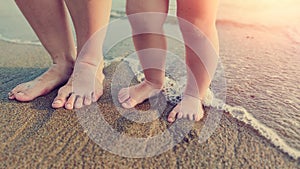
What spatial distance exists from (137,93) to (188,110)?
30 centimetres

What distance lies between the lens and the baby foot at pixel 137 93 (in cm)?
166

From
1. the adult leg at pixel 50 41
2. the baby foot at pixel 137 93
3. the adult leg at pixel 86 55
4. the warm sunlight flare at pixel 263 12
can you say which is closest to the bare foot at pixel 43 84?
the adult leg at pixel 50 41

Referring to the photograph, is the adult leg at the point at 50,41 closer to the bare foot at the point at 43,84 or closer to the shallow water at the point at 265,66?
the bare foot at the point at 43,84

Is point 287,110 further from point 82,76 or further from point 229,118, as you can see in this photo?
point 82,76

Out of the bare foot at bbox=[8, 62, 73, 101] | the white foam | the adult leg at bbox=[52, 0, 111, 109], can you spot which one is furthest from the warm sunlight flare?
the bare foot at bbox=[8, 62, 73, 101]

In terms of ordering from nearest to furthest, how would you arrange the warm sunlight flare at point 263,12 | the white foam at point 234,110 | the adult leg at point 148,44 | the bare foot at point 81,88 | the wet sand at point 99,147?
the wet sand at point 99,147 < the white foam at point 234,110 < the adult leg at point 148,44 < the bare foot at point 81,88 < the warm sunlight flare at point 263,12

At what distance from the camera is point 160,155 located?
127 cm

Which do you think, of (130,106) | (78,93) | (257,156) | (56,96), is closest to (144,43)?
(130,106)

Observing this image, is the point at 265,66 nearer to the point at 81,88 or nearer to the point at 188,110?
the point at 188,110

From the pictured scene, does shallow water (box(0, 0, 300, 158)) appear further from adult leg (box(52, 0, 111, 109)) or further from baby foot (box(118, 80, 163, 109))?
adult leg (box(52, 0, 111, 109))

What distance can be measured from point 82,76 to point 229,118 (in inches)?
31.2

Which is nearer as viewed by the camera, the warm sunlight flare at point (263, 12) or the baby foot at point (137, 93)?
the baby foot at point (137, 93)

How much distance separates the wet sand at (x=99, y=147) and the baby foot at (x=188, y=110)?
0.15 feet

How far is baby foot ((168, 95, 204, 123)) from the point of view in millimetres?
1525
